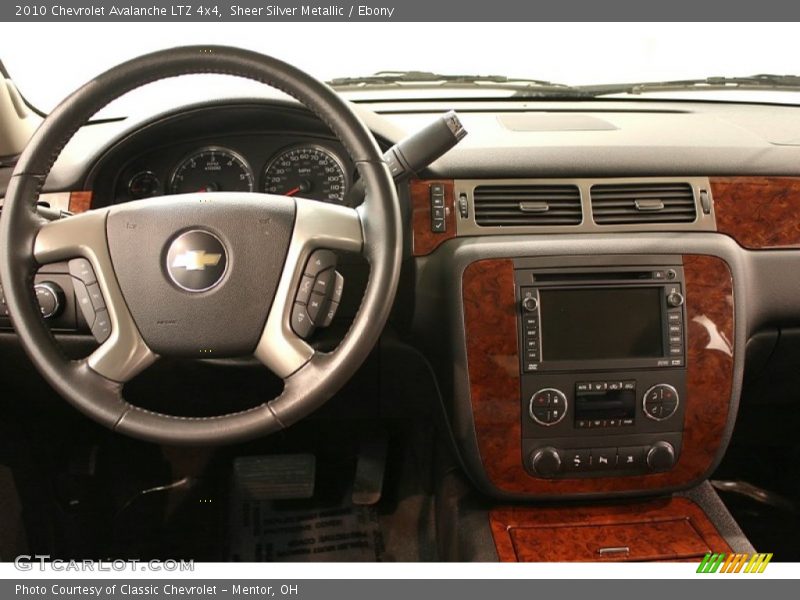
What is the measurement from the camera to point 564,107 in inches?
69.6

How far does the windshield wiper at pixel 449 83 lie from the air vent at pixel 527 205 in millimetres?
452

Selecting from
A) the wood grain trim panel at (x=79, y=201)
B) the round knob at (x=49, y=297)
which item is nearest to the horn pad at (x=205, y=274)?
the round knob at (x=49, y=297)

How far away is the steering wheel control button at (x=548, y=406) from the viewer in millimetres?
1386

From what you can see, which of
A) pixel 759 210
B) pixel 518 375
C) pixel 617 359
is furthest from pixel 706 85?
pixel 518 375

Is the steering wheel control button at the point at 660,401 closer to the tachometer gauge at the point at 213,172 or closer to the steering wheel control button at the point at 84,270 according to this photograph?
the tachometer gauge at the point at 213,172

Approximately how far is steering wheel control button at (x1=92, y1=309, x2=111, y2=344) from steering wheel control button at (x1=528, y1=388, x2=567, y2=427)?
2.60ft

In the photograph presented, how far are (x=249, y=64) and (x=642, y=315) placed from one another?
2.87 feet

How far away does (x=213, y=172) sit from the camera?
1.49m

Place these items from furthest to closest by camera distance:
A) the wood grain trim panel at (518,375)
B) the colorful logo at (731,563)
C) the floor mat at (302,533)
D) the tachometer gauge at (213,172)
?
the floor mat at (302,533), the tachometer gauge at (213,172), the wood grain trim panel at (518,375), the colorful logo at (731,563)

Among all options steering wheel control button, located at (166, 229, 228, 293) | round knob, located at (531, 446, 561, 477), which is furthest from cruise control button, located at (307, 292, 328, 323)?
round knob, located at (531, 446, 561, 477)

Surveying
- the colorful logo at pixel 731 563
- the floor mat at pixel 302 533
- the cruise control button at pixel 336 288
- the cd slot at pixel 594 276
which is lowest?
the floor mat at pixel 302 533

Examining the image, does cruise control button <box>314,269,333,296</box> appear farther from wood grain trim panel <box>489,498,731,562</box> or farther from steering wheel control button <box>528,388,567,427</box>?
wood grain trim panel <box>489,498,731,562</box>

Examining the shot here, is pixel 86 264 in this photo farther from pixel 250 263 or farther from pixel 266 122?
pixel 266 122

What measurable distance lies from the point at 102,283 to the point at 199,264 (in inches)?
6.1
